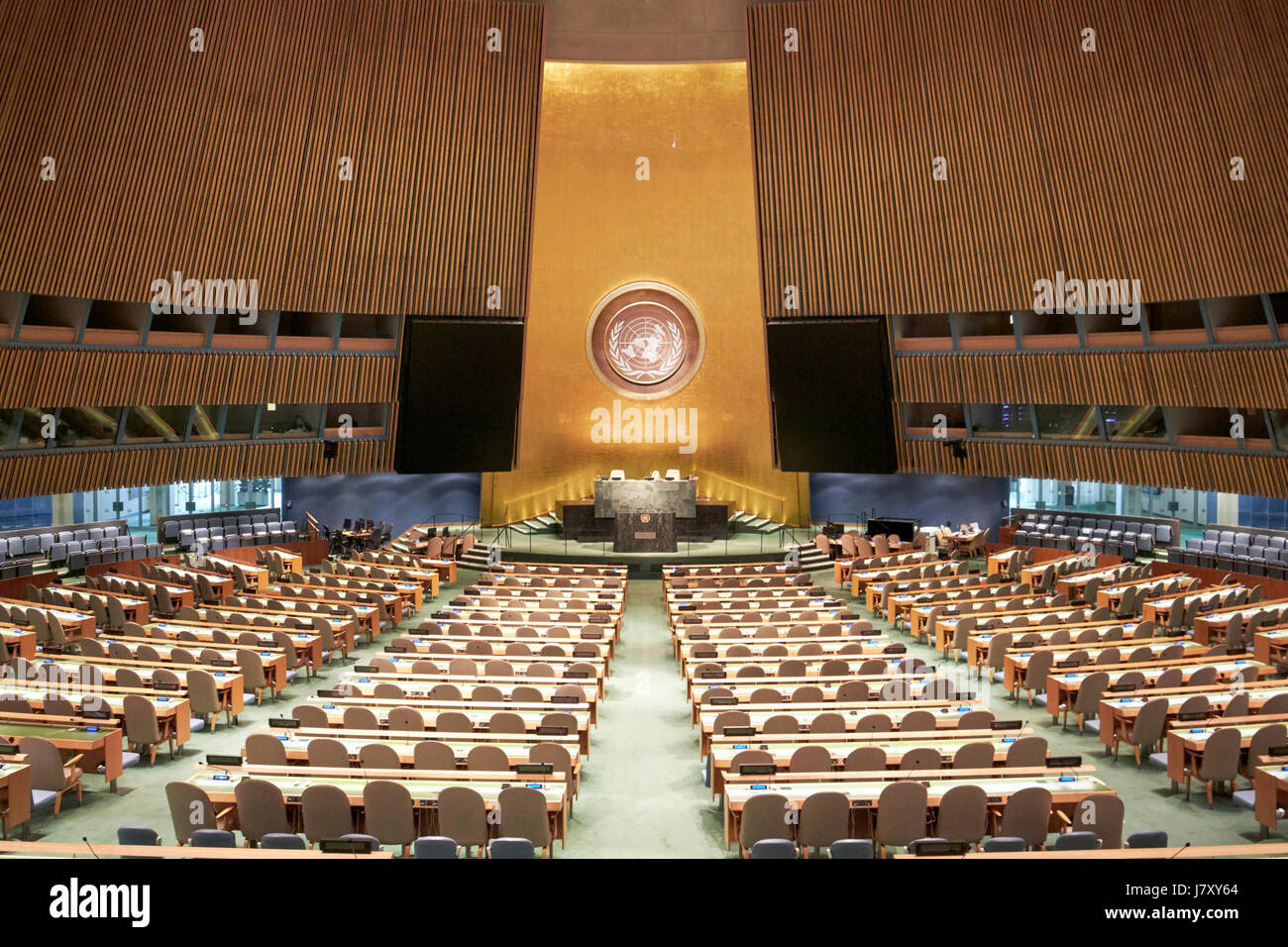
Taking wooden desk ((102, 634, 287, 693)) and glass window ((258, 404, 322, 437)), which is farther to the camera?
glass window ((258, 404, 322, 437))

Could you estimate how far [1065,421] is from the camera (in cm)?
2178

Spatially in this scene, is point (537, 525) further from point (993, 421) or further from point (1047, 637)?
point (1047, 637)

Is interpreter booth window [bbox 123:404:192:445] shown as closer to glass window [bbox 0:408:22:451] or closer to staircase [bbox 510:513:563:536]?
glass window [bbox 0:408:22:451]

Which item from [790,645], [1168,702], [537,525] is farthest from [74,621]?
[1168,702]

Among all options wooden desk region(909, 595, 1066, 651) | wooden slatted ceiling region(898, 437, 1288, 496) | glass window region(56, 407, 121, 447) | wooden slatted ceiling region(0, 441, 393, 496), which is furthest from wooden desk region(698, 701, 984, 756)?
glass window region(56, 407, 121, 447)

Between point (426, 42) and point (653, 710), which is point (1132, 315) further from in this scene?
point (426, 42)

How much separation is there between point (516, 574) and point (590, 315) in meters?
10.4

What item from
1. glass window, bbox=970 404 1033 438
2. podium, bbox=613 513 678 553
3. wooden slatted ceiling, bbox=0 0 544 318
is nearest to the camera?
wooden slatted ceiling, bbox=0 0 544 318

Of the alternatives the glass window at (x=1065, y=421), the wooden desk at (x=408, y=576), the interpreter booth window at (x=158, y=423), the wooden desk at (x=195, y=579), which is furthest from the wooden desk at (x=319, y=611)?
the glass window at (x=1065, y=421)

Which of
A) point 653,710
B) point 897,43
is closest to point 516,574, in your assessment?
point 653,710

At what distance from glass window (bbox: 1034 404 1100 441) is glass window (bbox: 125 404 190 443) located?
59.5ft

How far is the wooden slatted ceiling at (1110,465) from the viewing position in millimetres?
17750

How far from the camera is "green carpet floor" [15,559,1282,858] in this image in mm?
8617
